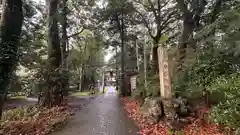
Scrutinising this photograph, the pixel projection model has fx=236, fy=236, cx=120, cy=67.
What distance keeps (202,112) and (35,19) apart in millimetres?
13562

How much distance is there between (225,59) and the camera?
689 centimetres

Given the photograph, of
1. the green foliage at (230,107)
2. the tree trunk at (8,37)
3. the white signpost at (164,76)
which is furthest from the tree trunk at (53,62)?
the green foliage at (230,107)

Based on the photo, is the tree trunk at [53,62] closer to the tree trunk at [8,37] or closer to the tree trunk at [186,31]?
the tree trunk at [8,37]

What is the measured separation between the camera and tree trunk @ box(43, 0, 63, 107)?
12095 millimetres

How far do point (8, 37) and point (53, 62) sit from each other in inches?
246

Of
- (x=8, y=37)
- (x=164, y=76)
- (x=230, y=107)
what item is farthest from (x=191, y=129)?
(x=8, y=37)

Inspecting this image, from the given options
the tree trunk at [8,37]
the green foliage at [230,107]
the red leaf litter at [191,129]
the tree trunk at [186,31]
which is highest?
the tree trunk at [186,31]

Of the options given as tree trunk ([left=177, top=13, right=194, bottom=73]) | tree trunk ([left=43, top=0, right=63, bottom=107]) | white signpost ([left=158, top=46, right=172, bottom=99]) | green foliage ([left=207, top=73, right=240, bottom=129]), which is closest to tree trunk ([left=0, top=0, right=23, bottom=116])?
white signpost ([left=158, top=46, right=172, bottom=99])

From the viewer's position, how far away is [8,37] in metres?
6.05

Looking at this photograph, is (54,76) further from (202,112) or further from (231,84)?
(231,84)

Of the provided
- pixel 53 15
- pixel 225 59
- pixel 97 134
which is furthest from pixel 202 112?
pixel 53 15

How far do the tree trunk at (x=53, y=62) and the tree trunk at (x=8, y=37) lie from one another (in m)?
5.97

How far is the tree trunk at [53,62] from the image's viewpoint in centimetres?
1210

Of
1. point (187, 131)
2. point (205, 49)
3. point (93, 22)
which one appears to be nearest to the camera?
point (187, 131)
